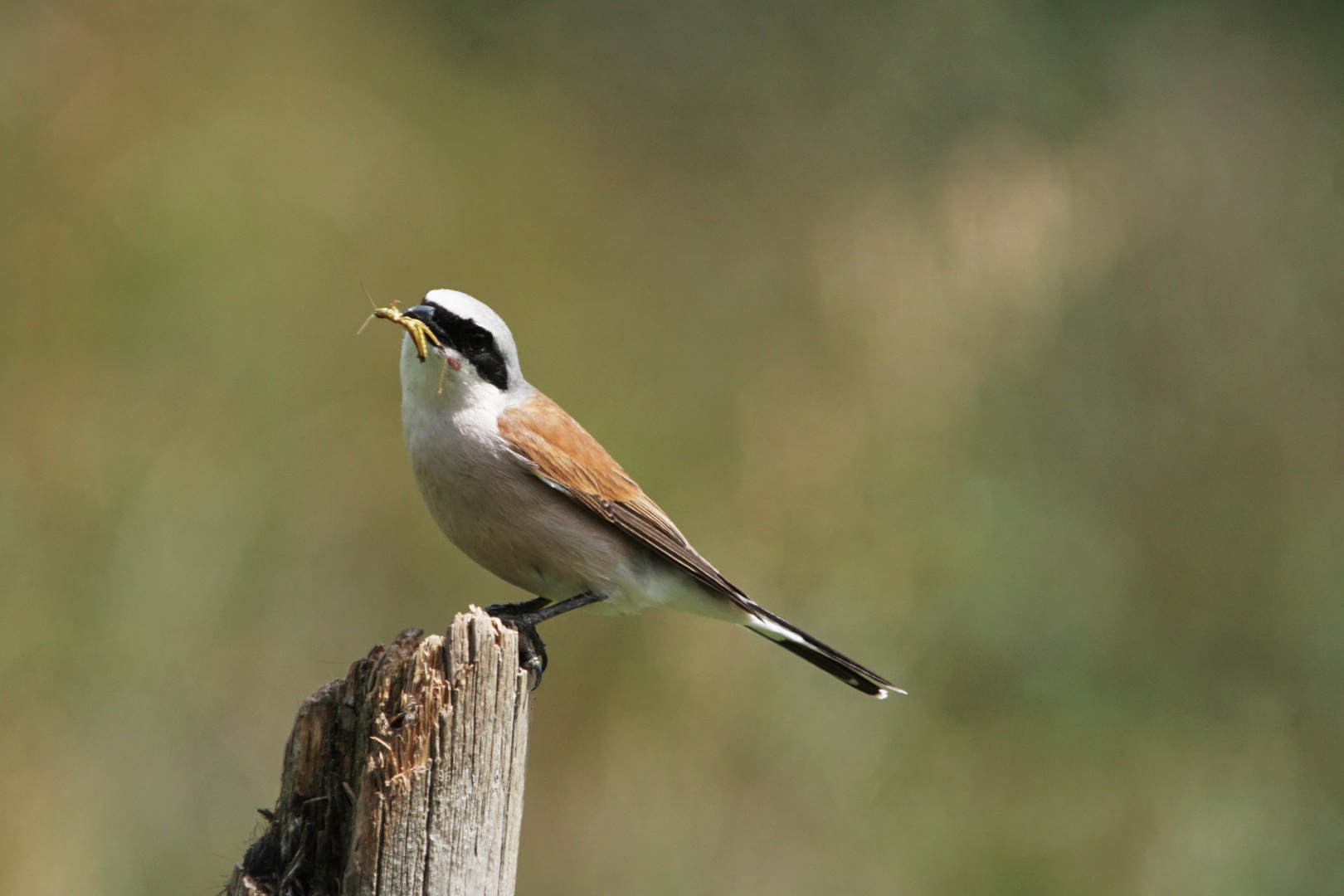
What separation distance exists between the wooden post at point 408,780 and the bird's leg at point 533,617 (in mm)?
607

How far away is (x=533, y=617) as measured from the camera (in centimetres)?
311


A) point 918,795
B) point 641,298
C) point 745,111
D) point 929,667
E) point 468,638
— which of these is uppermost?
point 745,111

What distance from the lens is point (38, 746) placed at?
4.18 meters

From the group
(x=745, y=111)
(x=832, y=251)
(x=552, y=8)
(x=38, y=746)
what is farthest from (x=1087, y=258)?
(x=38, y=746)

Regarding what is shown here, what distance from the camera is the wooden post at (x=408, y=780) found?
1.97 meters

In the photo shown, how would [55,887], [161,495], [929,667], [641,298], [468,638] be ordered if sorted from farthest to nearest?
[641,298]
[929,667]
[161,495]
[55,887]
[468,638]

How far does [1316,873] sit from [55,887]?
16.1 feet

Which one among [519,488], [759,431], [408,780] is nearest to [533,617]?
[519,488]

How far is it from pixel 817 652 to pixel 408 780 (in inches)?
70.9

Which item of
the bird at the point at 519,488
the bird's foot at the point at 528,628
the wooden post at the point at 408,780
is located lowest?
the wooden post at the point at 408,780

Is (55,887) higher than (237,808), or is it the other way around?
(237,808)

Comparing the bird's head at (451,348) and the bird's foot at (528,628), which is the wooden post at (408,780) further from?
the bird's head at (451,348)

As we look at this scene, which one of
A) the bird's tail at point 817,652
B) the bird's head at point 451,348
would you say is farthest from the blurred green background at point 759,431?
the bird's head at point 451,348

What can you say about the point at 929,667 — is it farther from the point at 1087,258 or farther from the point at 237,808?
the point at 237,808
